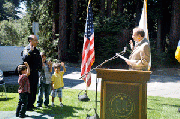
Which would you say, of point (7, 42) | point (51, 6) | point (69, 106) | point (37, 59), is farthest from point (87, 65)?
point (7, 42)

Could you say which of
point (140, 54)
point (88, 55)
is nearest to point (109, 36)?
point (88, 55)

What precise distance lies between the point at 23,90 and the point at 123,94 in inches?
109

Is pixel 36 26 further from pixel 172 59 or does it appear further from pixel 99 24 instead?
pixel 172 59

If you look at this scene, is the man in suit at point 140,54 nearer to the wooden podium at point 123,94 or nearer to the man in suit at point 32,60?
the wooden podium at point 123,94

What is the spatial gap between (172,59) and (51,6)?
1419cm

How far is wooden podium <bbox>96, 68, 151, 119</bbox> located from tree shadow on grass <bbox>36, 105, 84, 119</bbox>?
207 cm

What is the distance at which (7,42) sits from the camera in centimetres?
4616

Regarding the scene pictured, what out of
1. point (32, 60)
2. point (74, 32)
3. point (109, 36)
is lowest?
point (32, 60)

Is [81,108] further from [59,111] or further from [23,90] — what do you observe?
[23,90]

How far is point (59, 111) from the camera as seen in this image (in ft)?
19.1

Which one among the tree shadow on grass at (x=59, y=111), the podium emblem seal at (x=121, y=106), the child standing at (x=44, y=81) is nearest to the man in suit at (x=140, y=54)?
the podium emblem seal at (x=121, y=106)

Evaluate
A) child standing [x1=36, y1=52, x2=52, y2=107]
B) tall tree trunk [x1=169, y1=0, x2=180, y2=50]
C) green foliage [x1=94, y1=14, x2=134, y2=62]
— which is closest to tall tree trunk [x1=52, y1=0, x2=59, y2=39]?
green foliage [x1=94, y1=14, x2=134, y2=62]

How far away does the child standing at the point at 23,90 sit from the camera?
5.12m

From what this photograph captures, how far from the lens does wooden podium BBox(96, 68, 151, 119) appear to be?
348 cm
